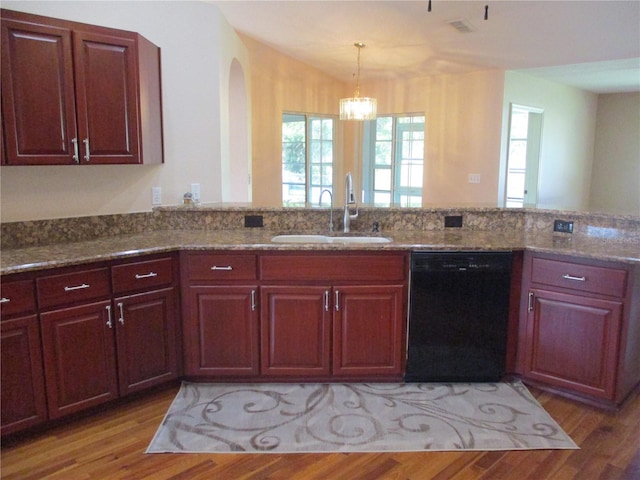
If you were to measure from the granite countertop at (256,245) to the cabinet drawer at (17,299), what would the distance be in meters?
0.07

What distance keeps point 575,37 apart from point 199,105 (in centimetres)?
338

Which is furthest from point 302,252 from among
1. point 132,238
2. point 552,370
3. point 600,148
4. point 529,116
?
point 600,148

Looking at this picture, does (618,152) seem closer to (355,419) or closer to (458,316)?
(458,316)

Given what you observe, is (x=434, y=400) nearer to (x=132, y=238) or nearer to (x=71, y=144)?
(x=132, y=238)


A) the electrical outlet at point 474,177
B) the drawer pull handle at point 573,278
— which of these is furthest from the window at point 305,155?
the drawer pull handle at point 573,278

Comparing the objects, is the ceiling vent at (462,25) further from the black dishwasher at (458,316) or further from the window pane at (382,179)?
the window pane at (382,179)

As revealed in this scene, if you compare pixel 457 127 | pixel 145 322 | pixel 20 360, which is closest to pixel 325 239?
pixel 145 322

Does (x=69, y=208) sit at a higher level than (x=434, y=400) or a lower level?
higher

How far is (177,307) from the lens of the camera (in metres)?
2.79

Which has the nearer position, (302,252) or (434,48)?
(302,252)

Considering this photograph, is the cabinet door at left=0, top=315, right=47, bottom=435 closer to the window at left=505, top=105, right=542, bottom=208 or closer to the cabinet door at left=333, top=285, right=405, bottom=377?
the cabinet door at left=333, top=285, right=405, bottom=377

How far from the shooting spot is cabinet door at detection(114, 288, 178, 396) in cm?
258

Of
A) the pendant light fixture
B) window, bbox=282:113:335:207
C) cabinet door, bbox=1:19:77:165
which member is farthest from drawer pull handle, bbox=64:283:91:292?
window, bbox=282:113:335:207

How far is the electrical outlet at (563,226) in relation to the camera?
10.3ft
